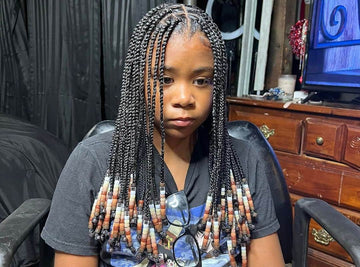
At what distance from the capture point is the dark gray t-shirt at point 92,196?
2.05 ft

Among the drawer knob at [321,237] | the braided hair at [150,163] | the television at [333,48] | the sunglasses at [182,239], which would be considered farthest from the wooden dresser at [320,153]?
the sunglasses at [182,239]

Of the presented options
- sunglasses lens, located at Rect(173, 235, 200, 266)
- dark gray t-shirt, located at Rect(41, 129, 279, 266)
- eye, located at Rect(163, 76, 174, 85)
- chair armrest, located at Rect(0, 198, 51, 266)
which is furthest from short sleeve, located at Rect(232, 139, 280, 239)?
chair armrest, located at Rect(0, 198, 51, 266)

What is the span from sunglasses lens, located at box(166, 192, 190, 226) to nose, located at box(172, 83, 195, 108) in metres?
0.20

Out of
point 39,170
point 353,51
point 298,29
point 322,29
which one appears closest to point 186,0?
point 298,29

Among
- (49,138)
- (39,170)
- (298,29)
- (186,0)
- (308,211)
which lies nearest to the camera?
(308,211)

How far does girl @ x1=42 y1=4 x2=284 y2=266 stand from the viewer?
0.59 metres

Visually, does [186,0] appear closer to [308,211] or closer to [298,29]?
[298,29]

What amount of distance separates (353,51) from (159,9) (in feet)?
3.27

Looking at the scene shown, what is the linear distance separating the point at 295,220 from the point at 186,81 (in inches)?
16.9

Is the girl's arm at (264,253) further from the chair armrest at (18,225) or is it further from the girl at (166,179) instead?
the chair armrest at (18,225)

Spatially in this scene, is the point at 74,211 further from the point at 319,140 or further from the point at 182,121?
the point at 319,140

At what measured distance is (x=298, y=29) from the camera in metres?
1.64

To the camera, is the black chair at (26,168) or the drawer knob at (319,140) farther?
the drawer knob at (319,140)

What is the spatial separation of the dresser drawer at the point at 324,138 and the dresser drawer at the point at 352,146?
0.02 m
